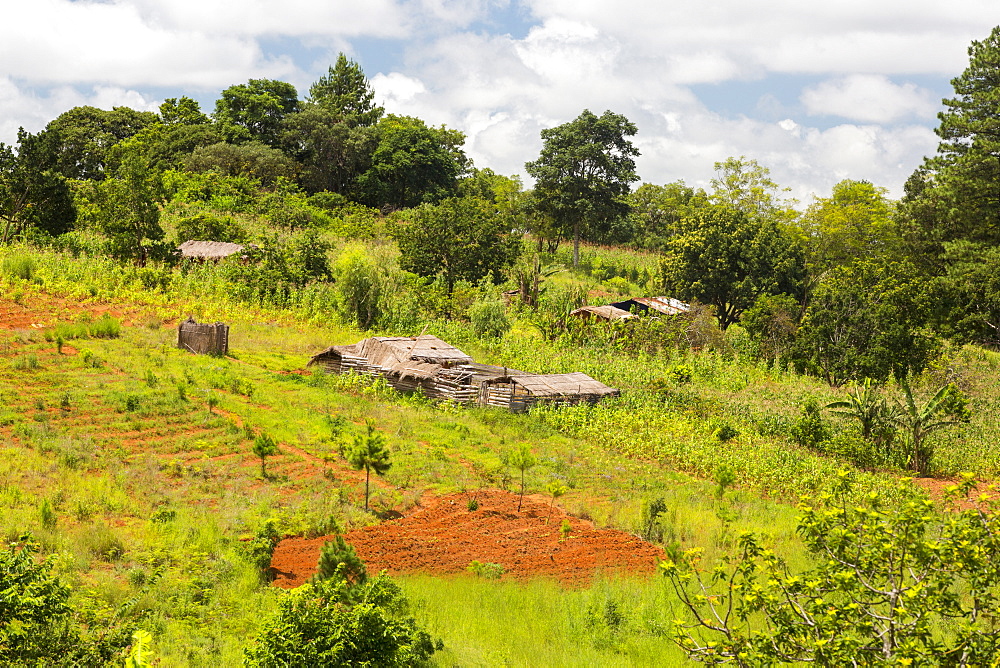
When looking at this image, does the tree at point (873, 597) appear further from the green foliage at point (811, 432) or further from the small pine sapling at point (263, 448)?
the green foliage at point (811, 432)

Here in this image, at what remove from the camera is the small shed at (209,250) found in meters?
30.1

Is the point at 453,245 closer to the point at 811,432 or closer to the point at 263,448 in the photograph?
the point at 811,432

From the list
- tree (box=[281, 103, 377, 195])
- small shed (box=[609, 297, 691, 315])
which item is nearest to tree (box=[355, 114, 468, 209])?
tree (box=[281, 103, 377, 195])

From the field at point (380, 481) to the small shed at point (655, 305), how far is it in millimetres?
7827

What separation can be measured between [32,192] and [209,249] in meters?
6.48

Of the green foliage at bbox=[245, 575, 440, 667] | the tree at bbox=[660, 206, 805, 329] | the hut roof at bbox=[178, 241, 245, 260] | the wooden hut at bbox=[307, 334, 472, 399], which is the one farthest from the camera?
the tree at bbox=[660, 206, 805, 329]

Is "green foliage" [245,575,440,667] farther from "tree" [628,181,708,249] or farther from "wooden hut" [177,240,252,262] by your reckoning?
"tree" [628,181,708,249]

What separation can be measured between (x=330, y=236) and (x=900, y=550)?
120 ft

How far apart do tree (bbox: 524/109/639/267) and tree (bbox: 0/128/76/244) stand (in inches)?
966

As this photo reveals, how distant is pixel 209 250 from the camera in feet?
100

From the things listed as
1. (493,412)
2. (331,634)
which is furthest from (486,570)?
(493,412)

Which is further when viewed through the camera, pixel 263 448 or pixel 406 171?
pixel 406 171

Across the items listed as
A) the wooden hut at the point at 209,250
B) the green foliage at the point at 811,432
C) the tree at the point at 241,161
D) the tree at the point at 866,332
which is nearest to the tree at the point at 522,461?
the green foliage at the point at 811,432

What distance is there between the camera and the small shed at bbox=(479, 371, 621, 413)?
61.9 feet
